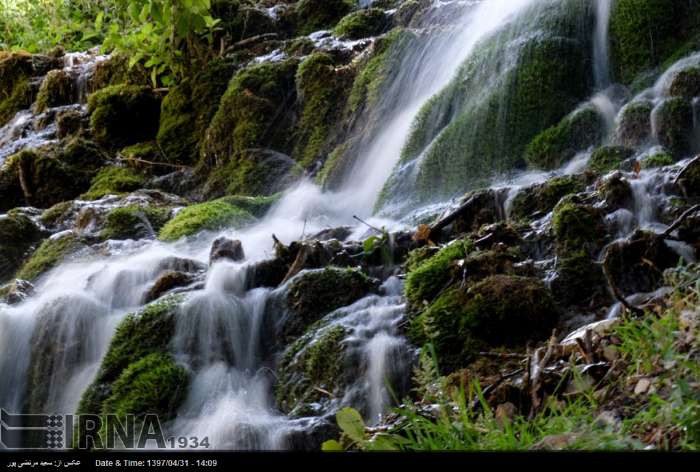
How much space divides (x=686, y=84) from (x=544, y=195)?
3.74ft

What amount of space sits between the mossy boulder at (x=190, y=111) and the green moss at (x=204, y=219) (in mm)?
1637

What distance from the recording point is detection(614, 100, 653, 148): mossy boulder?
4016mm

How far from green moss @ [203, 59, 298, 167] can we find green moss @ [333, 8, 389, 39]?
56cm

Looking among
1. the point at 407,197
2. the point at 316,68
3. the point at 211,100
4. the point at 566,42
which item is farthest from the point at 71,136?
the point at 566,42

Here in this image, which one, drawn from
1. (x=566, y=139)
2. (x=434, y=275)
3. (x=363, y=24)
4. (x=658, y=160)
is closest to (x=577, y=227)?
(x=434, y=275)

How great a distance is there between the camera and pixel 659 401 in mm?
1489

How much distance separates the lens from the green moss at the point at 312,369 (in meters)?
2.81

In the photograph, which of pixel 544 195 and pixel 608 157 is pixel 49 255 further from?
pixel 608 157

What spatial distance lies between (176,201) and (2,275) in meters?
1.33

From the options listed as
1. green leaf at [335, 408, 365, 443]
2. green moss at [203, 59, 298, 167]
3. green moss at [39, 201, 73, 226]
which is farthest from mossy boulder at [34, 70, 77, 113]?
green leaf at [335, 408, 365, 443]

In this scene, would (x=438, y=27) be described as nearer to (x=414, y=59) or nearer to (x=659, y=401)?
(x=414, y=59)

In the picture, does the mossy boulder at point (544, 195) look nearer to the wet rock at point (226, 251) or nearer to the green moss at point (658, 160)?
the green moss at point (658, 160)

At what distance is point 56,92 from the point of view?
807 cm

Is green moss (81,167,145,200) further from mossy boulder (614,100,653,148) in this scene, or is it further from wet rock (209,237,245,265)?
mossy boulder (614,100,653,148)
